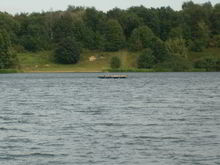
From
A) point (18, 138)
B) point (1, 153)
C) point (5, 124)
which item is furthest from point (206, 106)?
point (1, 153)

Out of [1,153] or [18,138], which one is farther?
[18,138]

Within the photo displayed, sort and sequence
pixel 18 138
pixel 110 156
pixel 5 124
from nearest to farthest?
1. pixel 110 156
2. pixel 18 138
3. pixel 5 124

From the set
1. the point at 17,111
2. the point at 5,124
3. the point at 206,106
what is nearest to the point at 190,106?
the point at 206,106

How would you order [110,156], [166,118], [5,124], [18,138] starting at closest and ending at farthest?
1. [110,156]
2. [18,138]
3. [5,124]
4. [166,118]

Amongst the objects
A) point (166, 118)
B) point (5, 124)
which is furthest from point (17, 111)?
point (166, 118)

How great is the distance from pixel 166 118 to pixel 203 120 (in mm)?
4110

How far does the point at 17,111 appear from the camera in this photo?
6850 centimetres

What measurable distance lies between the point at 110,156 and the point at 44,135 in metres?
10.4

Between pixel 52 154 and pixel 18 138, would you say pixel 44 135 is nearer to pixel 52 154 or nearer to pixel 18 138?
pixel 18 138

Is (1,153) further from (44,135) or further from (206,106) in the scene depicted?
(206,106)

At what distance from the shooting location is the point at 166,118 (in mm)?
57969

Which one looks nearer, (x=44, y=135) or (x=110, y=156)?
(x=110, y=156)

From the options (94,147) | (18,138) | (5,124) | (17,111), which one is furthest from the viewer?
(17,111)

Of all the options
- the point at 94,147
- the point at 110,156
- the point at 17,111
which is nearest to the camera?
the point at 110,156
